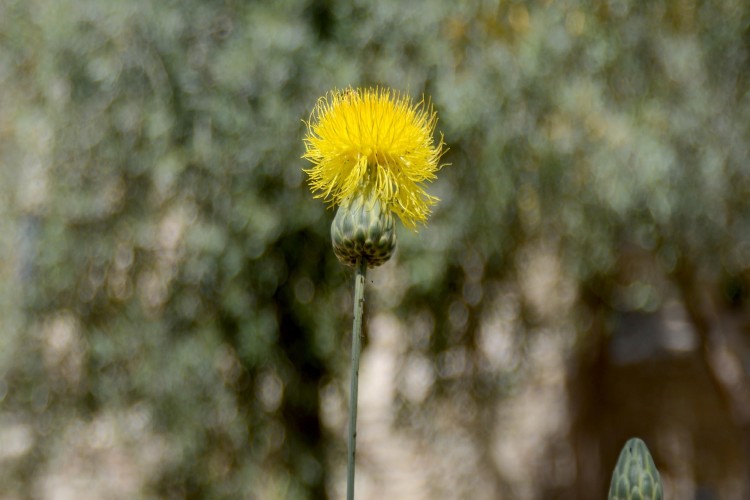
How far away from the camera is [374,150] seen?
108 centimetres

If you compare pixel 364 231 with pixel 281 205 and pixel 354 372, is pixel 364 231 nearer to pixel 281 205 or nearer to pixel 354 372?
pixel 354 372

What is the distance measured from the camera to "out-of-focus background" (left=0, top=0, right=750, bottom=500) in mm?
2703

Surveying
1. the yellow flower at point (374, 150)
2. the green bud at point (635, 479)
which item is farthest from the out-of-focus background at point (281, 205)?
the green bud at point (635, 479)

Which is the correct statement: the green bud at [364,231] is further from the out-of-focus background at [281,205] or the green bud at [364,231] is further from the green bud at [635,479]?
the out-of-focus background at [281,205]

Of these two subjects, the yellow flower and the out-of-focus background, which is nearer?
the yellow flower

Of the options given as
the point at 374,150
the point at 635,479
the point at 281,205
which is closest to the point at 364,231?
the point at 374,150

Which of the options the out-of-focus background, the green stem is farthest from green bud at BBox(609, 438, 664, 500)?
the out-of-focus background

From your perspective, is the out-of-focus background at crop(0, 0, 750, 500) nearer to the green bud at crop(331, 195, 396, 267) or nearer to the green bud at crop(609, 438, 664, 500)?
the green bud at crop(331, 195, 396, 267)

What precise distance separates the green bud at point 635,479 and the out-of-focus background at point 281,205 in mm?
1697

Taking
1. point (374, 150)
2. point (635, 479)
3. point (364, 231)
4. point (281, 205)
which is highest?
point (281, 205)

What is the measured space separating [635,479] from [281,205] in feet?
6.16

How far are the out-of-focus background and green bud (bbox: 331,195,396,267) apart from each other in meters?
1.59

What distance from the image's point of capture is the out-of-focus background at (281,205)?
2703mm

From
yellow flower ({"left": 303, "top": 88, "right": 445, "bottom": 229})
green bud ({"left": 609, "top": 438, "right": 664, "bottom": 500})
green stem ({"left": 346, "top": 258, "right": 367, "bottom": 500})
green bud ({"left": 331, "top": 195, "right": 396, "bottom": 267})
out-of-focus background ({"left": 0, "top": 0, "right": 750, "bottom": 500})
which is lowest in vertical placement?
green bud ({"left": 609, "top": 438, "right": 664, "bottom": 500})
